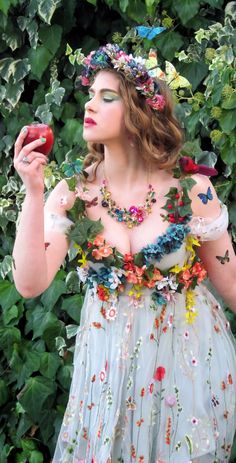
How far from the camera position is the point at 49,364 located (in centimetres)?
307

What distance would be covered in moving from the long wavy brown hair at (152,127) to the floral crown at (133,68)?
13 millimetres

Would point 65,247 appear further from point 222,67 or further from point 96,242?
point 222,67

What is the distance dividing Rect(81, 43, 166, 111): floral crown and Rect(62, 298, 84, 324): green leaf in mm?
1110

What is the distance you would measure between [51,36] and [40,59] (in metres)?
0.09

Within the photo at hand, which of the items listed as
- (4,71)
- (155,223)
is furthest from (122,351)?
(4,71)

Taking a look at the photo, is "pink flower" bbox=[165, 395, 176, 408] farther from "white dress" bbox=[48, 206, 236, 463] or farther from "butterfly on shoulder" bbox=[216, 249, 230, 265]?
"butterfly on shoulder" bbox=[216, 249, 230, 265]

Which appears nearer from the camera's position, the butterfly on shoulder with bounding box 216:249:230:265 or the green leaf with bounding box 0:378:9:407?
the butterfly on shoulder with bounding box 216:249:230:265

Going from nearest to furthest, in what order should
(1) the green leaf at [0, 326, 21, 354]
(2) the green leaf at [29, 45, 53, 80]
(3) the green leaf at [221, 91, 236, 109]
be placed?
(3) the green leaf at [221, 91, 236, 109] < (2) the green leaf at [29, 45, 53, 80] < (1) the green leaf at [0, 326, 21, 354]

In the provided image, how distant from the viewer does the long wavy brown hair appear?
78.0 inches

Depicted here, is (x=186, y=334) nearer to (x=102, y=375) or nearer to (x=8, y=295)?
(x=102, y=375)

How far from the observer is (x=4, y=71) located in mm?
3059

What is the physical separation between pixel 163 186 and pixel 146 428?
1.99 feet

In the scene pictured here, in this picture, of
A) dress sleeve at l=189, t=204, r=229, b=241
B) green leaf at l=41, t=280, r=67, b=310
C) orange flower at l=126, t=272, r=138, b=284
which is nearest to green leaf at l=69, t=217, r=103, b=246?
orange flower at l=126, t=272, r=138, b=284

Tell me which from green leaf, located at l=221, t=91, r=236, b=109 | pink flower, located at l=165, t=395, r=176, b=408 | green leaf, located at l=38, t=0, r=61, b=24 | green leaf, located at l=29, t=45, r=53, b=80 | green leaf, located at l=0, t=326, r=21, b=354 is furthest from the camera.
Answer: green leaf, located at l=0, t=326, r=21, b=354
